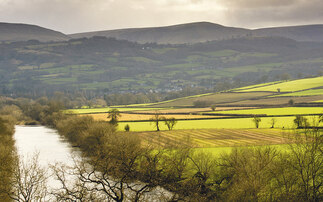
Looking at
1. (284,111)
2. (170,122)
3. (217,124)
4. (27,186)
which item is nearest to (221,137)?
(217,124)

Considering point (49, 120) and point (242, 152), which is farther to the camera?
point (49, 120)

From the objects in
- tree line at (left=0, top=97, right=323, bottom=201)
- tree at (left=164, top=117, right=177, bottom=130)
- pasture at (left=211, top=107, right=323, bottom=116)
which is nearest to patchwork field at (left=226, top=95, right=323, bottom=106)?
pasture at (left=211, top=107, right=323, bottom=116)

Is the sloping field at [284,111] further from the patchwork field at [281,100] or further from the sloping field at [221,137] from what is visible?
the sloping field at [221,137]

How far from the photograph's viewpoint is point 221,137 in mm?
83312

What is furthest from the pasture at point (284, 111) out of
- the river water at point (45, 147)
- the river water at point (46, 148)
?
the river water at point (46, 148)

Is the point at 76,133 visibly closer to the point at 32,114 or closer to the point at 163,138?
the point at 163,138

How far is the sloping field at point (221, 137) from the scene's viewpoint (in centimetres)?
7331

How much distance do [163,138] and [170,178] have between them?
37455 mm

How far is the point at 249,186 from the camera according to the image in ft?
124

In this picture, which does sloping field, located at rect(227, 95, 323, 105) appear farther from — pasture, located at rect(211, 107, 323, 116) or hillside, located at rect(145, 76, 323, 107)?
pasture, located at rect(211, 107, 323, 116)

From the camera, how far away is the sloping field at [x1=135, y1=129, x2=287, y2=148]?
7331 cm

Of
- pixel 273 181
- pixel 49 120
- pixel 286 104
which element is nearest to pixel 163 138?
pixel 273 181

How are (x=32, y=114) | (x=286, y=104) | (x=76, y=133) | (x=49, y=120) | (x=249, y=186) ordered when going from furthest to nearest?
(x=32, y=114)
(x=49, y=120)
(x=286, y=104)
(x=76, y=133)
(x=249, y=186)

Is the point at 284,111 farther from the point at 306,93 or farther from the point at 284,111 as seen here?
the point at 306,93
